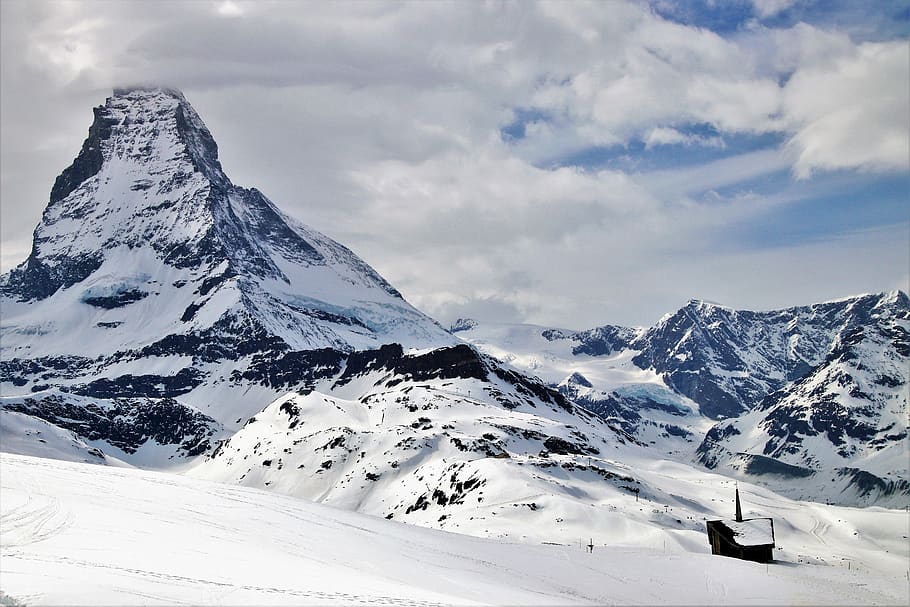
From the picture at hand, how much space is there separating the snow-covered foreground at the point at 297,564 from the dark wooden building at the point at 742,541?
5.13 m

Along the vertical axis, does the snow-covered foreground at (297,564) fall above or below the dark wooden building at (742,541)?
below

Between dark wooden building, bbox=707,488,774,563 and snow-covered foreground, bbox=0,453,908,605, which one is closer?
snow-covered foreground, bbox=0,453,908,605

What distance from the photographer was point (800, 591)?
1614 inches

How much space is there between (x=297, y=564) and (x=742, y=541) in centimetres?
3182

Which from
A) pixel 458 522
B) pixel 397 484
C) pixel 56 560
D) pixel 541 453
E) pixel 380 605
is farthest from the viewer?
pixel 541 453

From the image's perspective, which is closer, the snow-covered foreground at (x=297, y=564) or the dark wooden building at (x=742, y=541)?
the snow-covered foreground at (x=297, y=564)

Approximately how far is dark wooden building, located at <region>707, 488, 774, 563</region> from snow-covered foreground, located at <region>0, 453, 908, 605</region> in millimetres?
5130

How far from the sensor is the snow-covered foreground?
35.2 metres

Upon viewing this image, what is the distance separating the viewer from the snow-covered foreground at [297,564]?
35.2 metres

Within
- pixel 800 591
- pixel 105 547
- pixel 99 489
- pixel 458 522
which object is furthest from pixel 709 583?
pixel 458 522

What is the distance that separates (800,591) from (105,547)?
114ft

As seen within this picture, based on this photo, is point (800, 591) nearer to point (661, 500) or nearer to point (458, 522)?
point (458, 522)

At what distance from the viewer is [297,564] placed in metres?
43.5

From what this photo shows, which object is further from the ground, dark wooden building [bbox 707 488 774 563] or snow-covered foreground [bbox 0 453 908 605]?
dark wooden building [bbox 707 488 774 563]
